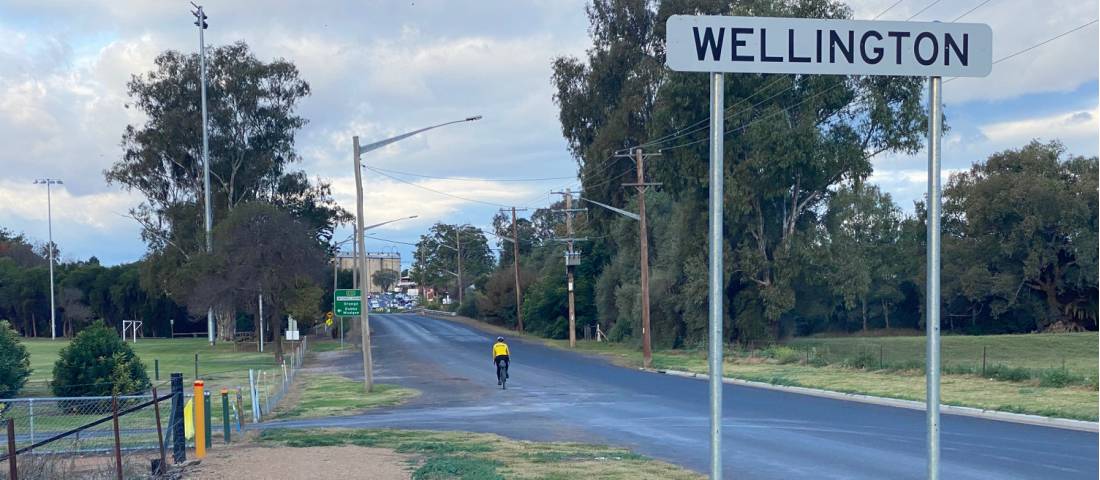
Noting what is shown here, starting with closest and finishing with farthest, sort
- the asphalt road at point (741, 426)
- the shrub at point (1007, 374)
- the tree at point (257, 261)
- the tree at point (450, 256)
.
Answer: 1. the asphalt road at point (741, 426)
2. the shrub at point (1007, 374)
3. the tree at point (257, 261)
4. the tree at point (450, 256)

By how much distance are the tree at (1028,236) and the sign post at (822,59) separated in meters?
66.7

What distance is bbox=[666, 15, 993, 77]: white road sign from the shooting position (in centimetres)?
536

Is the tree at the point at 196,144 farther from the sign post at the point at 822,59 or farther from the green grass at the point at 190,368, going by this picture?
the sign post at the point at 822,59

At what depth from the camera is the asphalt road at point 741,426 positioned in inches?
563

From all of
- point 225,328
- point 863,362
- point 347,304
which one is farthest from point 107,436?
point 225,328

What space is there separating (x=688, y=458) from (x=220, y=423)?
1079 cm

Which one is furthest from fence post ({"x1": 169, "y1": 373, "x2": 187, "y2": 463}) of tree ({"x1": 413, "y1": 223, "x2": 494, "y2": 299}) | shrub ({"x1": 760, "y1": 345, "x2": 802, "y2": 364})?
tree ({"x1": 413, "y1": 223, "x2": 494, "y2": 299})

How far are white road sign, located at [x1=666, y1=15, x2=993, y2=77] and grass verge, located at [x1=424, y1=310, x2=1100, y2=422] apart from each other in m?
15.9

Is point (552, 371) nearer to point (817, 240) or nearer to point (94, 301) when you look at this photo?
point (817, 240)

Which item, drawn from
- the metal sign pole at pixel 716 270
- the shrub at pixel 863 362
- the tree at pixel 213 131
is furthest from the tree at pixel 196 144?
the metal sign pole at pixel 716 270

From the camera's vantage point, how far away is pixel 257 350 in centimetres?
6625

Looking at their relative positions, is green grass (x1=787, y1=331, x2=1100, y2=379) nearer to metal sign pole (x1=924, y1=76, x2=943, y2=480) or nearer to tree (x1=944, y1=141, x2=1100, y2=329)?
tree (x1=944, y1=141, x2=1100, y2=329)

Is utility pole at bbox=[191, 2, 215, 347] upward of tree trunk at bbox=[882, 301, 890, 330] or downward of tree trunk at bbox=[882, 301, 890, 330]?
upward

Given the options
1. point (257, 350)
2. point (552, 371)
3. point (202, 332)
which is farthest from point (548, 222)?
point (552, 371)
